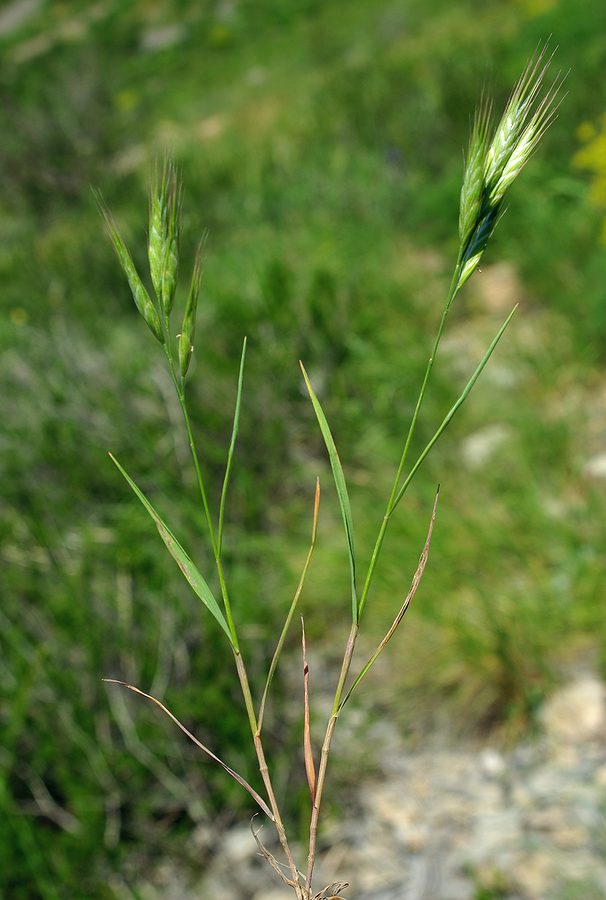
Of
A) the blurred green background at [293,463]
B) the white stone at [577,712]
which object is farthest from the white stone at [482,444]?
the white stone at [577,712]

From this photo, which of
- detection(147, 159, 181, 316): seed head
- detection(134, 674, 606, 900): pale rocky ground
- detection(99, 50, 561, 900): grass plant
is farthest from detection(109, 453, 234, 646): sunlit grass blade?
detection(134, 674, 606, 900): pale rocky ground

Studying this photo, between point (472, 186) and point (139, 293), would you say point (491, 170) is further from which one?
point (139, 293)

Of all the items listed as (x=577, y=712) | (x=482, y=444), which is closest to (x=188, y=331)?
(x=577, y=712)

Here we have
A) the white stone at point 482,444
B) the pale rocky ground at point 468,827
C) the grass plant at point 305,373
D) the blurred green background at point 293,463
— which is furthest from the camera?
the white stone at point 482,444

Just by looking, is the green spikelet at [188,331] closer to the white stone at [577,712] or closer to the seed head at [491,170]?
the seed head at [491,170]

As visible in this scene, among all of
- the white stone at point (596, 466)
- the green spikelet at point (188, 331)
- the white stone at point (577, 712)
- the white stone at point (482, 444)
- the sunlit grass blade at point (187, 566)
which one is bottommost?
the sunlit grass blade at point (187, 566)

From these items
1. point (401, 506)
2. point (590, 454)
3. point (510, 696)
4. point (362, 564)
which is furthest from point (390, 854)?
point (590, 454)
